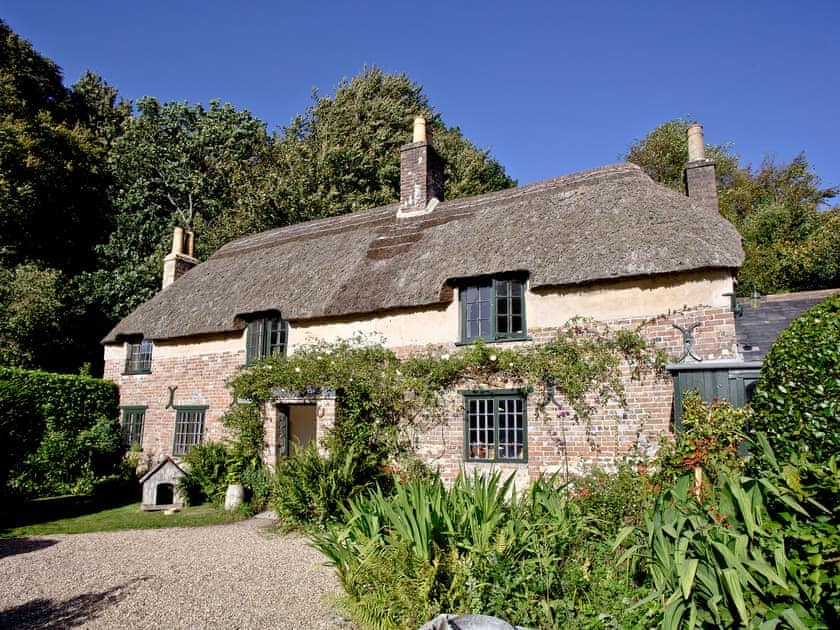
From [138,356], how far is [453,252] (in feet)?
33.5

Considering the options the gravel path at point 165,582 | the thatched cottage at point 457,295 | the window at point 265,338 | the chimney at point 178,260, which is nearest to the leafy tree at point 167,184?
the chimney at point 178,260

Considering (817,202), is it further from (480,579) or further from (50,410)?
(50,410)

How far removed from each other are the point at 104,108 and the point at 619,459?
28841 mm

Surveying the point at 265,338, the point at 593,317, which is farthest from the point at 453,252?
the point at 265,338

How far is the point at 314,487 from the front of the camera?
346 inches

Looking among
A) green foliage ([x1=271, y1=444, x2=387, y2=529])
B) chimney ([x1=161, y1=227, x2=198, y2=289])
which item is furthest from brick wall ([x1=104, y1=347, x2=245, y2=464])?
green foliage ([x1=271, y1=444, x2=387, y2=529])

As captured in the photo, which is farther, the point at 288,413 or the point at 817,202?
the point at 817,202

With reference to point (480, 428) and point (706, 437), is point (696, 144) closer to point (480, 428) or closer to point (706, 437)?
point (706, 437)

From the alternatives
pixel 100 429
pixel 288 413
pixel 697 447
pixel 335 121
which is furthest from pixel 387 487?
pixel 335 121

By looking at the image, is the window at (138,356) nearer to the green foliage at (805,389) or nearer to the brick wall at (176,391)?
the brick wall at (176,391)

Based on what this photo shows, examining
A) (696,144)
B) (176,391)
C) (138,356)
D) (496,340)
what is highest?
(696,144)

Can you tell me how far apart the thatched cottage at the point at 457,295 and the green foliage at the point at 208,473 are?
1.05 m

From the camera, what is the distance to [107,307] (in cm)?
2170

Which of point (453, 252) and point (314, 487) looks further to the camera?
point (453, 252)
